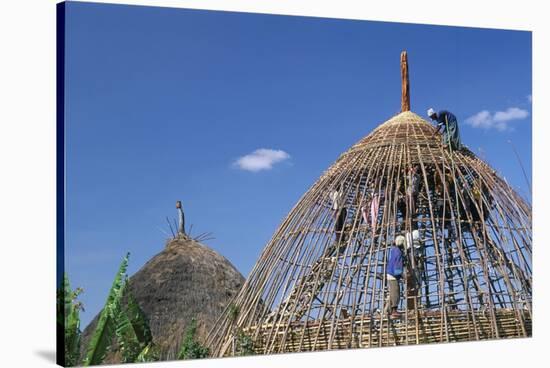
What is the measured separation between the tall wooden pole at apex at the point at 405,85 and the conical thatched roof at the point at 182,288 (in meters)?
3.47

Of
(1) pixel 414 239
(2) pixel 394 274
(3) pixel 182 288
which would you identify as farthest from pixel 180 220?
(1) pixel 414 239

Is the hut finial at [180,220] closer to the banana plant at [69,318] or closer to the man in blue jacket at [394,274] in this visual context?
the banana plant at [69,318]

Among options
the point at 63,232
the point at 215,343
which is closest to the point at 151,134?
the point at 63,232

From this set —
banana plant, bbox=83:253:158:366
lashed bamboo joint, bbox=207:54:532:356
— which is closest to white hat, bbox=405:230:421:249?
lashed bamboo joint, bbox=207:54:532:356

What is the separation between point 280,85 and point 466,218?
319 cm

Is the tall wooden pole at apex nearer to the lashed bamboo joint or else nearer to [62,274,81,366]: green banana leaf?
the lashed bamboo joint

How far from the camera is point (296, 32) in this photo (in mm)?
11852

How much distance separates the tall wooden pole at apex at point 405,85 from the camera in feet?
41.4

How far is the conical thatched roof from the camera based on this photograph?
1263cm

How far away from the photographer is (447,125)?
12766mm

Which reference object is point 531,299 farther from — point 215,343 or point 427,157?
point 215,343

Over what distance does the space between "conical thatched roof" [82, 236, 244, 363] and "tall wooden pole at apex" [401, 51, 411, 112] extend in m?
3.47

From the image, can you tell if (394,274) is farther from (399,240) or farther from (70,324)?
(70,324)

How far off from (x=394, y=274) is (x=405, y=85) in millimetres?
2673
